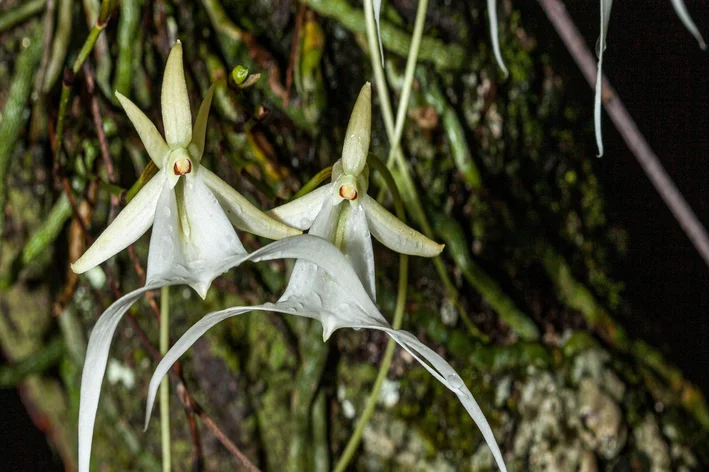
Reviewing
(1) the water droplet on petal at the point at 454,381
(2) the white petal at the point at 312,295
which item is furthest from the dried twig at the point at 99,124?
(1) the water droplet on petal at the point at 454,381

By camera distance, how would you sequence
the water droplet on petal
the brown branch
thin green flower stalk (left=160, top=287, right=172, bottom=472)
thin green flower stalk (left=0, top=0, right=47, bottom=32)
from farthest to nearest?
the brown branch
thin green flower stalk (left=0, top=0, right=47, bottom=32)
thin green flower stalk (left=160, top=287, right=172, bottom=472)
the water droplet on petal

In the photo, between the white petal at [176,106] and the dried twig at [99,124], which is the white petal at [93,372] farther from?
the dried twig at [99,124]

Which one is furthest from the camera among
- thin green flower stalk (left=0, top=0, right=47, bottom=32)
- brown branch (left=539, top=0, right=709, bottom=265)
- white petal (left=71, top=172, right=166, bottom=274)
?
brown branch (left=539, top=0, right=709, bottom=265)

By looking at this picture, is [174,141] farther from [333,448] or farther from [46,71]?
[333,448]

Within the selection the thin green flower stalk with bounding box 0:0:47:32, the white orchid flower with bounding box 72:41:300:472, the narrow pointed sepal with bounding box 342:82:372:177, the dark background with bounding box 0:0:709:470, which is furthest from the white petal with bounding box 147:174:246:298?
the dark background with bounding box 0:0:709:470

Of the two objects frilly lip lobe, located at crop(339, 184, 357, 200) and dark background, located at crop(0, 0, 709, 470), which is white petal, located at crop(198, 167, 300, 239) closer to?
frilly lip lobe, located at crop(339, 184, 357, 200)

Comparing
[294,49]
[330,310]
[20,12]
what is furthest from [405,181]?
[20,12]
